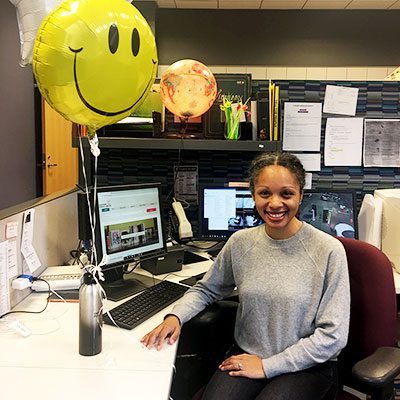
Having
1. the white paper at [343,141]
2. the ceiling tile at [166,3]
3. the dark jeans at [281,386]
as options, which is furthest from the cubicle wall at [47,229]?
the ceiling tile at [166,3]

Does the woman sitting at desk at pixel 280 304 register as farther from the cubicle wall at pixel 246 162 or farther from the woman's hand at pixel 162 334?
the cubicle wall at pixel 246 162

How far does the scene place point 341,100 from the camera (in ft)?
7.29

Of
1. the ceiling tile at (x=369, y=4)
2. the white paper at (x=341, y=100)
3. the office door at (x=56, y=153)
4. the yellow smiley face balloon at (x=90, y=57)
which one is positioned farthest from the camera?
the office door at (x=56, y=153)

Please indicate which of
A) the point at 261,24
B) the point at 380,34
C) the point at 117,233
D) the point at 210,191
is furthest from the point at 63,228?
the point at 380,34

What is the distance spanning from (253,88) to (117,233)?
112 centimetres

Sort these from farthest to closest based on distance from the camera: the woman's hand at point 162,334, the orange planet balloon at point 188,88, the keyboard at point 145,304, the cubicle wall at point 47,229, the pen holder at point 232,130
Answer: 1. the pen holder at point 232,130
2. the orange planet balloon at point 188,88
3. the cubicle wall at point 47,229
4. the keyboard at point 145,304
5. the woman's hand at point 162,334

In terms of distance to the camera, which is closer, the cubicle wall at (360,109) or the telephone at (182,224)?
the telephone at (182,224)

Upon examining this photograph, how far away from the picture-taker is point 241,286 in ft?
4.58

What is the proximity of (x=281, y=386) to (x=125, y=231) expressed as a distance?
75 centimetres

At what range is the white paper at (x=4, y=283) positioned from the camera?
1347mm

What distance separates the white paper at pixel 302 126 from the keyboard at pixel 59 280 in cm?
122

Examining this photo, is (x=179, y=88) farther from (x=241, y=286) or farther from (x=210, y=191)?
(x=241, y=286)

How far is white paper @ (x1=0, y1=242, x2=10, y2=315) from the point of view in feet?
4.42

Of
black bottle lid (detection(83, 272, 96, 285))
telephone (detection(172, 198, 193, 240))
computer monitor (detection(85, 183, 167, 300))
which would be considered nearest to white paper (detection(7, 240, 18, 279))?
computer monitor (detection(85, 183, 167, 300))
